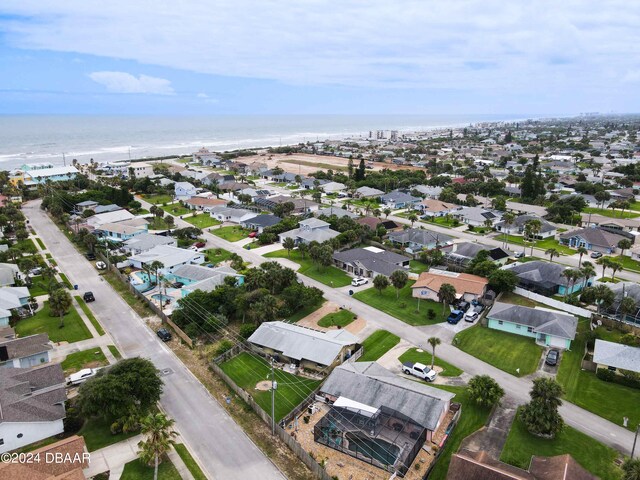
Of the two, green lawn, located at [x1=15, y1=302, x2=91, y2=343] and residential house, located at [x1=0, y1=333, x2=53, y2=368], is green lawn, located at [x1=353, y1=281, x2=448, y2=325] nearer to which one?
green lawn, located at [x1=15, y1=302, x2=91, y2=343]

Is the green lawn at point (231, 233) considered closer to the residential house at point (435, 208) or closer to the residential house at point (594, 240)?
the residential house at point (435, 208)

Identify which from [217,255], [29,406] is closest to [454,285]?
[217,255]

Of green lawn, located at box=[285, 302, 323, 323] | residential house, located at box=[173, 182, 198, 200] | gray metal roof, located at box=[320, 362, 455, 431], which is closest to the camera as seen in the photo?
gray metal roof, located at box=[320, 362, 455, 431]

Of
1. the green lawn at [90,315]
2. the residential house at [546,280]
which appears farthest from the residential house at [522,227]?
the green lawn at [90,315]

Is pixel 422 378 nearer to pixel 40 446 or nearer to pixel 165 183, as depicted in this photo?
pixel 40 446

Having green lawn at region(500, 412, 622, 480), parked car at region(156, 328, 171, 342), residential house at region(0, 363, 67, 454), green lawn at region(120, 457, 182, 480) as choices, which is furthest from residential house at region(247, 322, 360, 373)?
residential house at region(0, 363, 67, 454)

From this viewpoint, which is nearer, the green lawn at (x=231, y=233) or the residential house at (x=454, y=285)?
the residential house at (x=454, y=285)
